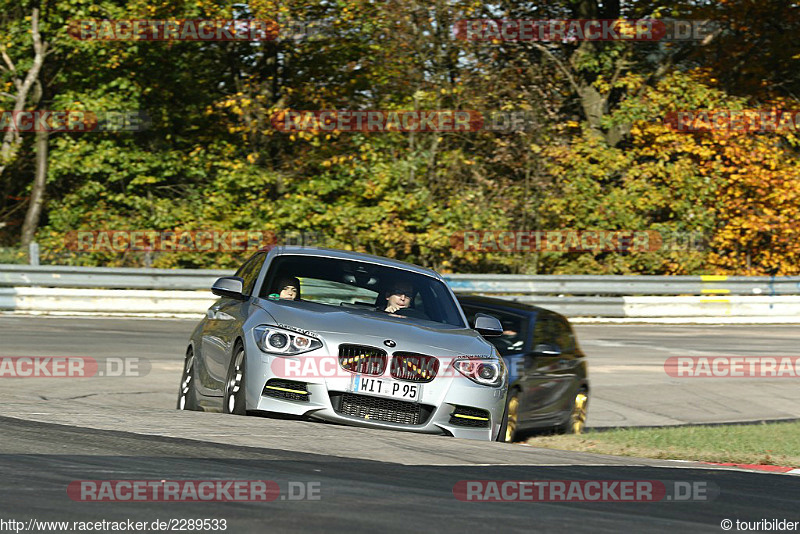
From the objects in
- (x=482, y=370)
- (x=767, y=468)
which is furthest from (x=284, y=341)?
(x=767, y=468)

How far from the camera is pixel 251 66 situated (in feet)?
94.9

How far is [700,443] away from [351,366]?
471 cm

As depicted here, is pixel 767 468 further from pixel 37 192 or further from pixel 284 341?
pixel 37 192

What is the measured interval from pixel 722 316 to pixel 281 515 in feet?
69.9

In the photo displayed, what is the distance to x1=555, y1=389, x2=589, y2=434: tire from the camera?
512 inches

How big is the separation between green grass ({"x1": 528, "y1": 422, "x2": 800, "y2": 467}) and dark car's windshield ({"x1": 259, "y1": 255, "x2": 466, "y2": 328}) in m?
1.90

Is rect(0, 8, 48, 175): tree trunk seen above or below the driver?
above

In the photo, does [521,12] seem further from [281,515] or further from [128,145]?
→ [281,515]

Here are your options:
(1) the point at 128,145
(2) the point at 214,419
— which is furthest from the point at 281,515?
(1) the point at 128,145

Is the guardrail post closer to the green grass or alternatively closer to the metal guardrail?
the metal guardrail

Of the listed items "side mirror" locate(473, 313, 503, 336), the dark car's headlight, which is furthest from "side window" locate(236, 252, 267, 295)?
"side mirror" locate(473, 313, 503, 336)

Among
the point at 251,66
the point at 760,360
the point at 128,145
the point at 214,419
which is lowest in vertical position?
the point at 760,360

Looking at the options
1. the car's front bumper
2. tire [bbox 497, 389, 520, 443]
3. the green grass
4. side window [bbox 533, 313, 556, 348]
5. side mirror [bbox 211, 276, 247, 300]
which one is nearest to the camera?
the car's front bumper

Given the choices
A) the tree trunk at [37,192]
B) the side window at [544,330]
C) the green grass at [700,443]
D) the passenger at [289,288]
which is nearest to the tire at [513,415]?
the green grass at [700,443]
